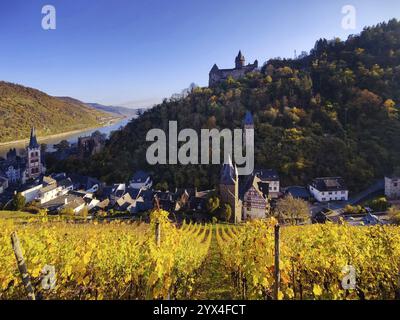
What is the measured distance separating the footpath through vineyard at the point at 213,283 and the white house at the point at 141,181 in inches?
856

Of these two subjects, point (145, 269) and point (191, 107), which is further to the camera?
point (191, 107)

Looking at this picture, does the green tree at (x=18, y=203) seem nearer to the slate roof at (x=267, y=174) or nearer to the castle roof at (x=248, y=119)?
the slate roof at (x=267, y=174)

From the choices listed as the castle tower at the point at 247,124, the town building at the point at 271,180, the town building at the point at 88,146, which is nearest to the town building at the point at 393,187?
Result: the town building at the point at 271,180

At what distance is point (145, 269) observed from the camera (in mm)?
5031

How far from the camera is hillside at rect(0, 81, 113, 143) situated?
2601 inches

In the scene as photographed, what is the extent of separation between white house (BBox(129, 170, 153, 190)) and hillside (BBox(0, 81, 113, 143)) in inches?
1888

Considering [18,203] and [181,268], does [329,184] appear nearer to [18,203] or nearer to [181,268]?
[181,268]

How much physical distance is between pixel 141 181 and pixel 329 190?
18.6 m

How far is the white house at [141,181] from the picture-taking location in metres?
30.9

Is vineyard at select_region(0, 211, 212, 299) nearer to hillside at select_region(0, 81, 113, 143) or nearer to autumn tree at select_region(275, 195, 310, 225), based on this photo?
autumn tree at select_region(275, 195, 310, 225)

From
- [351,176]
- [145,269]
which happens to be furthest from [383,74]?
[145,269]

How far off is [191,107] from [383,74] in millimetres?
27975
